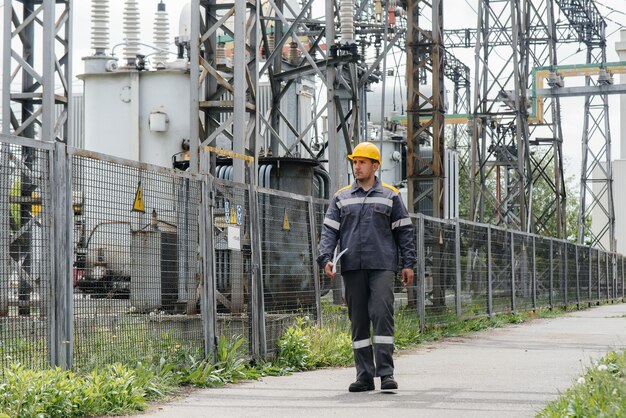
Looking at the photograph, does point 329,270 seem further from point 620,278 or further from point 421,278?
point 620,278

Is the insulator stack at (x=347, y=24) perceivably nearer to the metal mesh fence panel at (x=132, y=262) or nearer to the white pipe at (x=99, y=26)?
the white pipe at (x=99, y=26)

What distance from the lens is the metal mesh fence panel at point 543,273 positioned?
28.0 metres

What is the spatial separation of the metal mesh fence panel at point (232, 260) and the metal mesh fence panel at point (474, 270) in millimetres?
8386

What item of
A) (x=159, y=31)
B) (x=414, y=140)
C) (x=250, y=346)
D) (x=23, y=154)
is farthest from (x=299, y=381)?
(x=159, y=31)

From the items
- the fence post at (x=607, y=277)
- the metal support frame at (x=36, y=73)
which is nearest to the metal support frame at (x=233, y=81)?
the metal support frame at (x=36, y=73)

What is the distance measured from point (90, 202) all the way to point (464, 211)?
8082cm

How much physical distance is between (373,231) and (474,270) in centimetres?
1086

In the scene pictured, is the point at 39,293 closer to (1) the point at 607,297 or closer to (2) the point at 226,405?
(2) the point at 226,405

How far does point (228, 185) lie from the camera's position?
1130 centimetres

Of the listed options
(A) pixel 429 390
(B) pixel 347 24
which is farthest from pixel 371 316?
(B) pixel 347 24

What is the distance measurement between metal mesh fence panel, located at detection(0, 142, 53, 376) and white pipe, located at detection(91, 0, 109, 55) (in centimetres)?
1690

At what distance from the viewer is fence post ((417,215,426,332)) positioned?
55.4 ft

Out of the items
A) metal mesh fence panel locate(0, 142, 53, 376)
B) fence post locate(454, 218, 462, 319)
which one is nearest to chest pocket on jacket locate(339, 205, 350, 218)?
metal mesh fence panel locate(0, 142, 53, 376)

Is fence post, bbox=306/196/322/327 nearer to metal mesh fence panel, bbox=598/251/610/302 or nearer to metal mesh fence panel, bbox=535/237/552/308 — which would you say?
metal mesh fence panel, bbox=535/237/552/308
